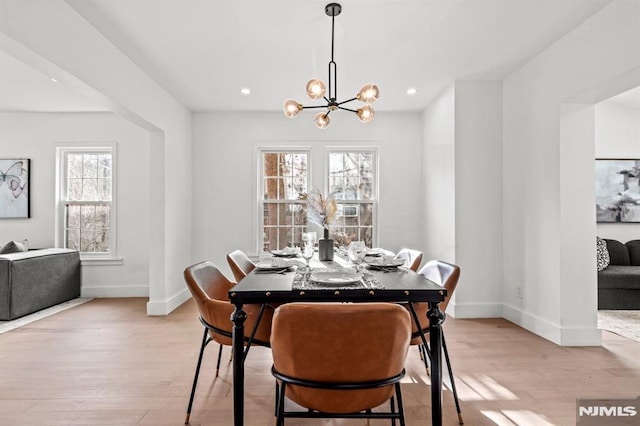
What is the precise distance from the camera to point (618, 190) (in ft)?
18.0

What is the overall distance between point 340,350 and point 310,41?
283cm

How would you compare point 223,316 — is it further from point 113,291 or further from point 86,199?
point 86,199

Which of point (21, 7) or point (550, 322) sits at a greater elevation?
point (21, 7)

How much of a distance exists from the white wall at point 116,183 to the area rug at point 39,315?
0.34 meters

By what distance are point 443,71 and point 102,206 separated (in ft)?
16.6

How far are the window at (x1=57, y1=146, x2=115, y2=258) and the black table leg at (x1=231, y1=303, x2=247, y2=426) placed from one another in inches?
182

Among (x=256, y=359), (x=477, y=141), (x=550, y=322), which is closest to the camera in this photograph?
(x=256, y=359)

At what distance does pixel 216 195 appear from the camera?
18.5ft

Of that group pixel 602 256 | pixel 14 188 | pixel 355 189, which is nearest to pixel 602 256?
pixel 602 256

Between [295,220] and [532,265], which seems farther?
[295,220]

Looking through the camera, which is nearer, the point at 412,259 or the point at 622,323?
the point at 412,259

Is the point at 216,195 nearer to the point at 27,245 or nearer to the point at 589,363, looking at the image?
the point at 27,245

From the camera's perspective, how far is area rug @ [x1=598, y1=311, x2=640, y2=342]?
375cm

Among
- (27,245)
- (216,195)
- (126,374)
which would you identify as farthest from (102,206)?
(126,374)
